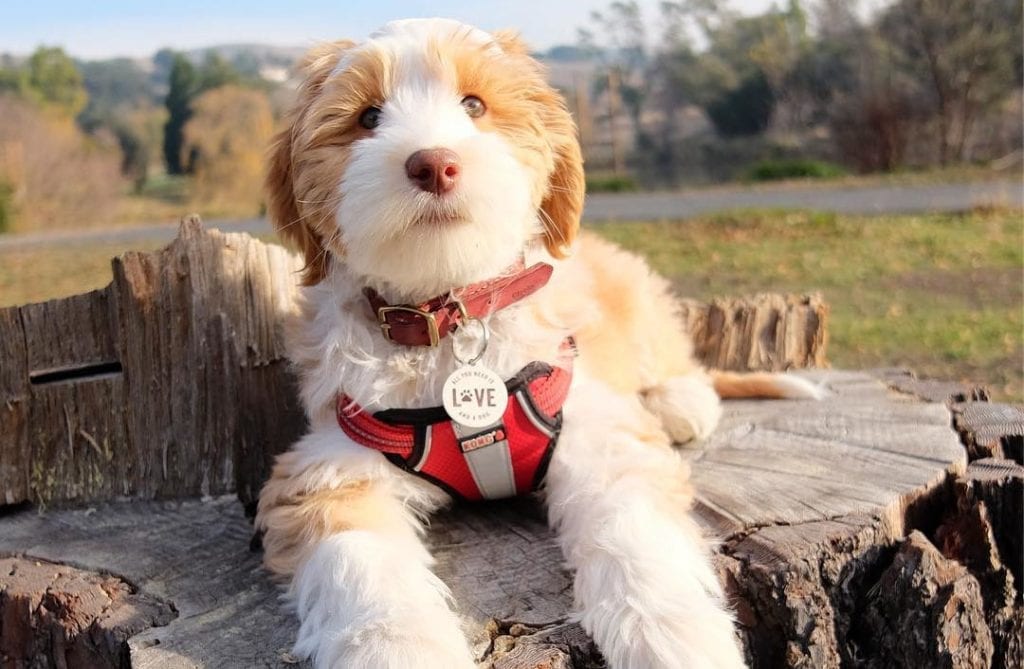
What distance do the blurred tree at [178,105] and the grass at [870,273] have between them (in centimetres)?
1540

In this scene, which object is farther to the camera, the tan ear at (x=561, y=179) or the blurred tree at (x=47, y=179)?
the blurred tree at (x=47, y=179)

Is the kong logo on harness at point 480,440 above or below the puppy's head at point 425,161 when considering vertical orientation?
below

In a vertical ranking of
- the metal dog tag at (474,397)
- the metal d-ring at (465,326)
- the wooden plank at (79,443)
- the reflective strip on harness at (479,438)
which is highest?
the metal d-ring at (465,326)

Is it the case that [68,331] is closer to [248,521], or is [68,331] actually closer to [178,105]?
[248,521]

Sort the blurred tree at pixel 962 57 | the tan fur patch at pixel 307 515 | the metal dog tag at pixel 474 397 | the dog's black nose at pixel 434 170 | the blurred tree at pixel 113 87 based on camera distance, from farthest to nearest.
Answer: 1. the blurred tree at pixel 113 87
2. the blurred tree at pixel 962 57
3. the metal dog tag at pixel 474 397
4. the tan fur patch at pixel 307 515
5. the dog's black nose at pixel 434 170

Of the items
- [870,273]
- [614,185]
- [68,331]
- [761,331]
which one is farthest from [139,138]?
[68,331]

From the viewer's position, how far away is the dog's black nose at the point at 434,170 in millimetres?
2369

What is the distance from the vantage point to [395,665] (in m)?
2.06

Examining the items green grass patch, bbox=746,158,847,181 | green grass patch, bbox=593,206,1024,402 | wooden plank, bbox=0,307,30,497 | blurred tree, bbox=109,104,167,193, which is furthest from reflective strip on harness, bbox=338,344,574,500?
blurred tree, bbox=109,104,167,193

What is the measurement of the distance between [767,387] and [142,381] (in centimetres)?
270

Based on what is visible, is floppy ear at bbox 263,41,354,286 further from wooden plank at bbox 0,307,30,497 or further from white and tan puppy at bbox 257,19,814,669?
wooden plank at bbox 0,307,30,497

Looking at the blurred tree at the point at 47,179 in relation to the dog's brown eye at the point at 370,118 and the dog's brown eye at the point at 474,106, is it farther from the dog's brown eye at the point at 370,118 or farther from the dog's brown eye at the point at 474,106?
the dog's brown eye at the point at 474,106

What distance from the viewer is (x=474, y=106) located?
2.73 m

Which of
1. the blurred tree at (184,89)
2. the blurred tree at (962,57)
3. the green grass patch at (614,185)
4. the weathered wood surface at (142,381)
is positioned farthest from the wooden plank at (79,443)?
the blurred tree at (184,89)
